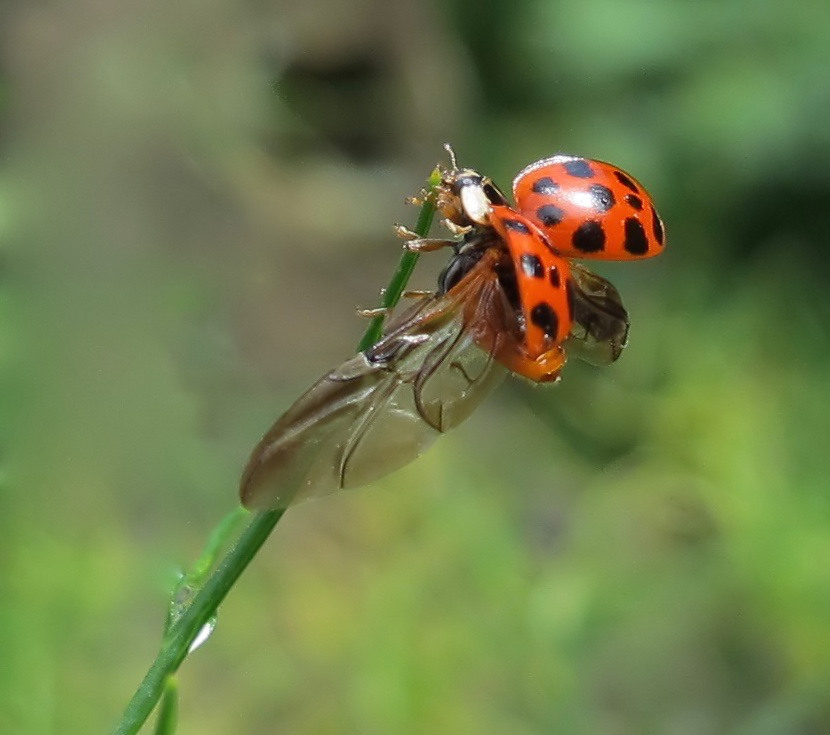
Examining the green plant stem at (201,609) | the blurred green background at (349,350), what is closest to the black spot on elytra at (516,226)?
the green plant stem at (201,609)

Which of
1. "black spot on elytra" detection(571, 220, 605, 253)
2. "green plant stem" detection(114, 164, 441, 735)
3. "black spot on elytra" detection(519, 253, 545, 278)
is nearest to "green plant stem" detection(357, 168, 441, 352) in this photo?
"green plant stem" detection(114, 164, 441, 735)

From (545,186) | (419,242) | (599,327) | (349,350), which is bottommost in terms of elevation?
(349,350)

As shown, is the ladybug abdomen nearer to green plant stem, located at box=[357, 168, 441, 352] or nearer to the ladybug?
the ladybug

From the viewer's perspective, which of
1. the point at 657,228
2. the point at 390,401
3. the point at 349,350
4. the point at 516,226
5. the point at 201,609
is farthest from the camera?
the point at 349,350

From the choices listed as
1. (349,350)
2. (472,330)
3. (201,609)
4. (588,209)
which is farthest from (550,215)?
(349,350)

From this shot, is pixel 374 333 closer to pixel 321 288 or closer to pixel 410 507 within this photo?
pixel 410 507

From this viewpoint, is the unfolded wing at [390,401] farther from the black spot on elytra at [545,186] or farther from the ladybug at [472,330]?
the black spot on elytra at [545,186]

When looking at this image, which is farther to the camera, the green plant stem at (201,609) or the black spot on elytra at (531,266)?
the black spot on elytra at (531,266)

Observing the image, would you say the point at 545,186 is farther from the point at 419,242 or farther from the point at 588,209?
the point at 419,242
